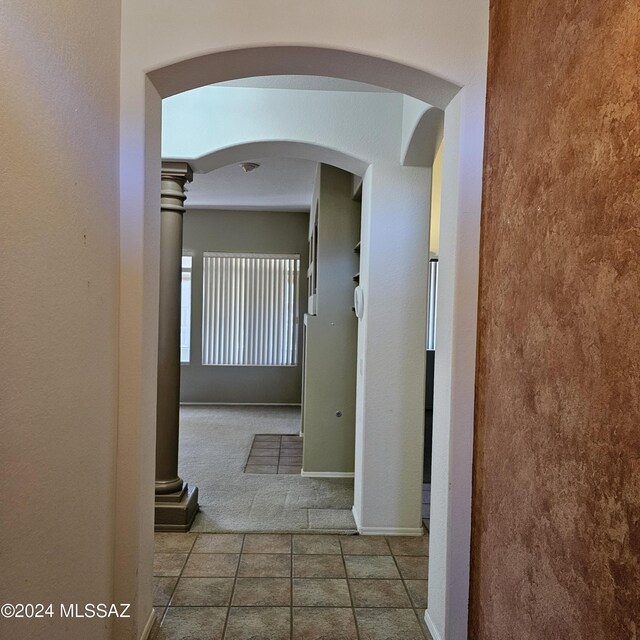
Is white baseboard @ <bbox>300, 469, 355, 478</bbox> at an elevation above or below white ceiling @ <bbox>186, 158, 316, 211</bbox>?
below

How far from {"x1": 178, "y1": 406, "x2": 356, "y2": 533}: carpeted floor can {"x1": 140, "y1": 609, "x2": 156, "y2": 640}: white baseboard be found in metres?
0.95

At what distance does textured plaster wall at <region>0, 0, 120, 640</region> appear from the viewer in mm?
1147

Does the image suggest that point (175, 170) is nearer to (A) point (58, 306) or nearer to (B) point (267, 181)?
(A) point (58, 306)

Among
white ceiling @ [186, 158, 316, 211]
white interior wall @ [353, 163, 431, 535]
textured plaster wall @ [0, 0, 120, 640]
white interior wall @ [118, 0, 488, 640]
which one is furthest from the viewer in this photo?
white ceiling @ [186, 158, 316, 211]

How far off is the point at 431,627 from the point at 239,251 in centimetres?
577

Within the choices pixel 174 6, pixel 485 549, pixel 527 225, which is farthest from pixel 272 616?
pixel 174 6

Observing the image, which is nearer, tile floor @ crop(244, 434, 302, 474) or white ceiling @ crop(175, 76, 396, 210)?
white ceiling @ crop(175, 76, 396, 210)

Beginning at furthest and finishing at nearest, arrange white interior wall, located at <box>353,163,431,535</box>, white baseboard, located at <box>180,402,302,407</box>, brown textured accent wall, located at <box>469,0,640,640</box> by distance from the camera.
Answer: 1. white baseboard, located at <box>180,402,302,407</box>
2. white interior wall, located at <box>353,163,431,535</box>
3. brown textured accent wall, located at <box>469,0,640,640</box>

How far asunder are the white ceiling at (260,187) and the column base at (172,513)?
269 centimetres

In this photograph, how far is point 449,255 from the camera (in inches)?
77.9

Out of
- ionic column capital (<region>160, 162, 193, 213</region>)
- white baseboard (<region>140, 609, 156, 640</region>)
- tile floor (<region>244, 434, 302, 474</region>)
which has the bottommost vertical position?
tile floor (<region>244, 434, 302, 474</region>)

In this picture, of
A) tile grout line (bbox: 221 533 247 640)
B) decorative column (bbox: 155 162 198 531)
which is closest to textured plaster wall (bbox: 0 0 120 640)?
tile grout line (bbox: 221 533 247 640)

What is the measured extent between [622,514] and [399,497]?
2179 mm

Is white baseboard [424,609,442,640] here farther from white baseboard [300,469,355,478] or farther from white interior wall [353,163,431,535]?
white baseboard [300,469,355,478]
